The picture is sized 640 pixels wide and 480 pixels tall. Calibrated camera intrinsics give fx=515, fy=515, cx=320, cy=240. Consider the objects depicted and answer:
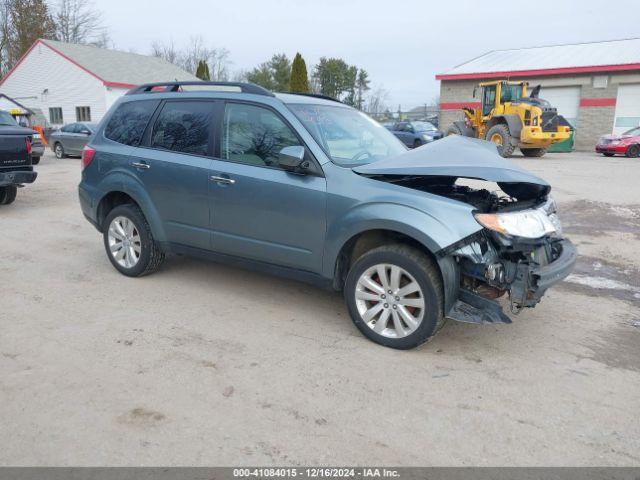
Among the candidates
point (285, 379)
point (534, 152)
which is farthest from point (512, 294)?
point (534, 152)

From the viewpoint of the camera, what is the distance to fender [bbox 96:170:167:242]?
16.6ft

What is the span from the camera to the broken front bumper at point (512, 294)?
138 inches

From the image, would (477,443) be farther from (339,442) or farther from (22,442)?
(22,442)

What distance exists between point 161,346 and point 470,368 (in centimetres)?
224

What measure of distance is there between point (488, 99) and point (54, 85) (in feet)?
93.4

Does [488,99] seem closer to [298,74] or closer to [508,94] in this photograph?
[508,94]

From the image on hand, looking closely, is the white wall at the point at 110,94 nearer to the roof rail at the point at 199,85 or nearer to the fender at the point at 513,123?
the fender at the point at 513,123

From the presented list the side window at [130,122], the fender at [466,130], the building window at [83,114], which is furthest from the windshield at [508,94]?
the building window at [83,114]

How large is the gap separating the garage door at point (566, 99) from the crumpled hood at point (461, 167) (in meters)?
27.2

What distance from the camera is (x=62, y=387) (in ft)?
10.7

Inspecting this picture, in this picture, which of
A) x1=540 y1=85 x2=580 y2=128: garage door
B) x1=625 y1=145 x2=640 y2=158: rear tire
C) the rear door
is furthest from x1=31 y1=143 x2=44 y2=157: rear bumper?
x1=540 y1=85 x2=580 y2=128: garage door

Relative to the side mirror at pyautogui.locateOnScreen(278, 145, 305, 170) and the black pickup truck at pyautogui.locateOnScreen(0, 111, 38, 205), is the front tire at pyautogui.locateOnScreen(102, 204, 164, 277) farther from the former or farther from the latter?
the black pickup truck at pyautogui.locateOnScreen(0, 111, 38, 205)

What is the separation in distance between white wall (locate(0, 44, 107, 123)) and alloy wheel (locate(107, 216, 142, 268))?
2990 centimetres

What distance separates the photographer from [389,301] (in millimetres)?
3766
